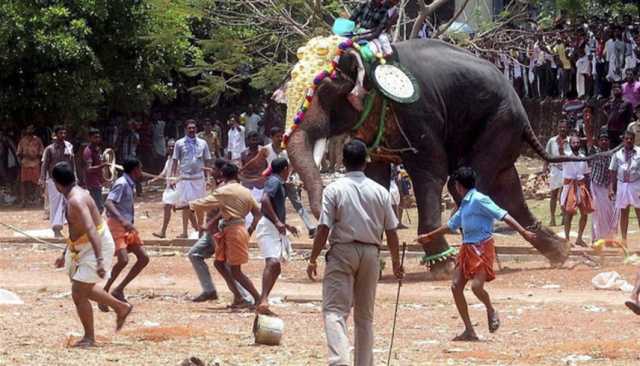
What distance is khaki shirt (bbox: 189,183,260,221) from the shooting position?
14.6 m

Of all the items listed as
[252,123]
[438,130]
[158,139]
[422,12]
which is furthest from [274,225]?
[158,139]

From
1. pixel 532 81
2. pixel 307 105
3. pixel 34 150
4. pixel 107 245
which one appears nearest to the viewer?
pixel 107 245

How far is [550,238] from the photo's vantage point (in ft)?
60.8

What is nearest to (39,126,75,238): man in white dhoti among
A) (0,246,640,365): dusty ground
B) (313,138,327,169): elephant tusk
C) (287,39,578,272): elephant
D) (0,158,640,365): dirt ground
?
(0,158,640,365): dirt ground

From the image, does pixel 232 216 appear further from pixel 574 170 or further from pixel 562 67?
pixel 562 67

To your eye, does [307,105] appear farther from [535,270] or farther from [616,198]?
[616,198]

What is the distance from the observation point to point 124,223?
1471 centimetres

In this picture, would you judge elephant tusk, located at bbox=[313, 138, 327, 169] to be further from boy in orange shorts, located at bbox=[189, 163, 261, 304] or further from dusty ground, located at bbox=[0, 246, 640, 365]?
boy in orange shorts, located at bbox=[189, 163, 261, 304]

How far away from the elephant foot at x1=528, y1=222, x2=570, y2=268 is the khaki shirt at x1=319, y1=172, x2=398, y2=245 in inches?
317

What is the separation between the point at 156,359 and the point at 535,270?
7.67 m

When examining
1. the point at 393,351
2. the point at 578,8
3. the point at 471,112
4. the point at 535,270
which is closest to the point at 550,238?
the point at 535,270

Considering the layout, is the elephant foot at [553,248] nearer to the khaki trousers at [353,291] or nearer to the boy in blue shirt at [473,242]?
the boy in blue shirt at [473,242]

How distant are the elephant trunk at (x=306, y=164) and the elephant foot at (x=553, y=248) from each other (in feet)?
10.1

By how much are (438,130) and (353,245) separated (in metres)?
7.59
